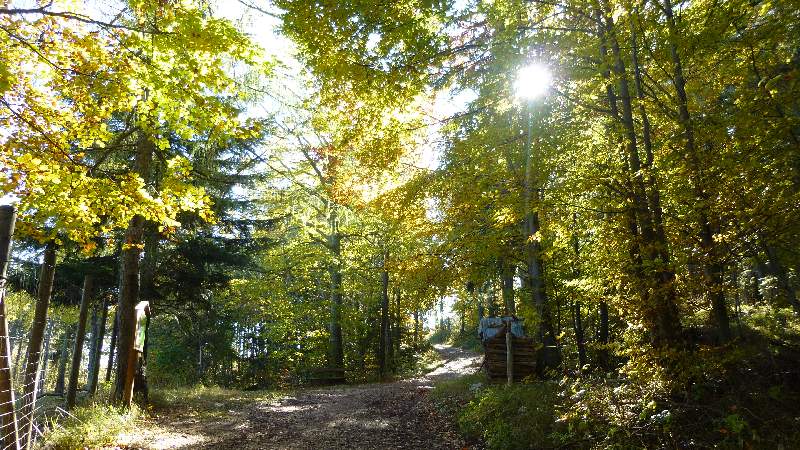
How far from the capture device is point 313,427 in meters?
8.93

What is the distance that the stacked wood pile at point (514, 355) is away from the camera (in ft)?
36.0

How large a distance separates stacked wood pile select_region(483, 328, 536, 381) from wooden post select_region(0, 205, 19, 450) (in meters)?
9.52

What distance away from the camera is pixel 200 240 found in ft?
52.1

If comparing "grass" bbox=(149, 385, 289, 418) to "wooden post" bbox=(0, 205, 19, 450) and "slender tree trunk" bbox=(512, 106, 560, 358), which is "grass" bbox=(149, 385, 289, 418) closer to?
"wooden post" bbox=(0, 205, 19, 450)

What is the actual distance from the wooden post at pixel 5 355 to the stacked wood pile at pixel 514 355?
9521 mm

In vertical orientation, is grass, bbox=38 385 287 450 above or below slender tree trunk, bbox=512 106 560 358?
below

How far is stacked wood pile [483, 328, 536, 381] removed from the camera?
11.0 metres

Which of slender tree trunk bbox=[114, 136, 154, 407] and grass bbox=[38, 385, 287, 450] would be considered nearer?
grass bbox=[38, 385, 287, 450]

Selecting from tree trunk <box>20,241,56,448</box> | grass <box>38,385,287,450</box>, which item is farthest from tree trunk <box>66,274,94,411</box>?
tree trunk <box>20,241,56,448</box>

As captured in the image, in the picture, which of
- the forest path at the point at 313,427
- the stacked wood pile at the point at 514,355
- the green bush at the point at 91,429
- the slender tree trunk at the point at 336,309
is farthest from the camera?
the slender tree trunk at the point at 336,309

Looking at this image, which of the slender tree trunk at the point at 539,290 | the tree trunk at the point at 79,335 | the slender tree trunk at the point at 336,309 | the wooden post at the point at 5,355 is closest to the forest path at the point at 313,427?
the tree trunk at the point at 79,335

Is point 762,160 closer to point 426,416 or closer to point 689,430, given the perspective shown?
point 689,430

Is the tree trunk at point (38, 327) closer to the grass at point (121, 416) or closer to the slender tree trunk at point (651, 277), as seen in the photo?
the grass at point (121, 416)

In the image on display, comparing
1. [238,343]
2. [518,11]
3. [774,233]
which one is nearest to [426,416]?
[774,233]
